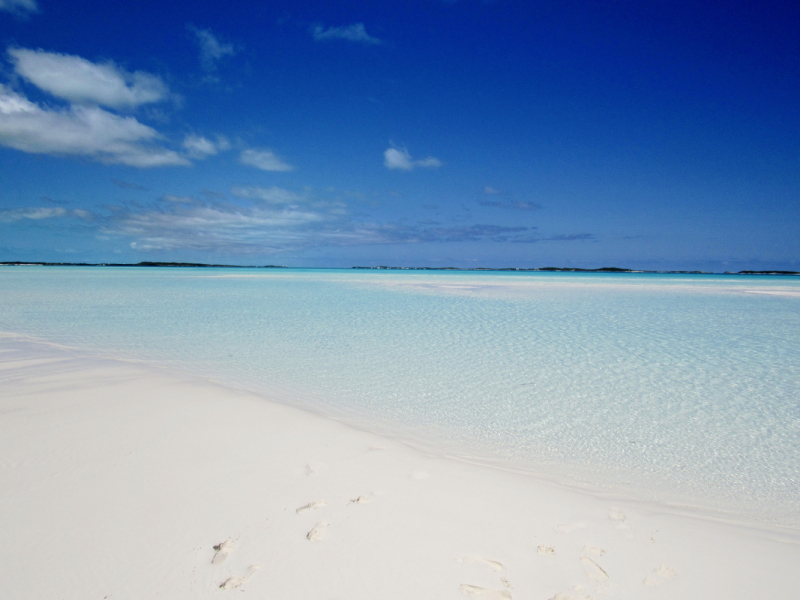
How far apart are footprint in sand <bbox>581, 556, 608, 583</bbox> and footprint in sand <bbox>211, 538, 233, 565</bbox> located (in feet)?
6.27

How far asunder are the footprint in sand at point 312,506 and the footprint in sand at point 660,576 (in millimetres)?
1861

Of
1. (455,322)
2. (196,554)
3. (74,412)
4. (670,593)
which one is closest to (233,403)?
(74,412)

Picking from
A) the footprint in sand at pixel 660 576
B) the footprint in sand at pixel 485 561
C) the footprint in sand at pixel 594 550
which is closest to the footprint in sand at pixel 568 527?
the footprint in sand at pixel 594 550

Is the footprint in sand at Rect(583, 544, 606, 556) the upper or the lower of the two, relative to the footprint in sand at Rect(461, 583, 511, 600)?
lower

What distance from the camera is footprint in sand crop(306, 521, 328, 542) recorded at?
2.28m

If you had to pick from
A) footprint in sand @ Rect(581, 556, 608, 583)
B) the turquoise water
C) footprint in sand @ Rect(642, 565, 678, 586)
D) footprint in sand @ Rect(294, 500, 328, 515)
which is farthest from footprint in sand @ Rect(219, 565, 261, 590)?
the turquoise water

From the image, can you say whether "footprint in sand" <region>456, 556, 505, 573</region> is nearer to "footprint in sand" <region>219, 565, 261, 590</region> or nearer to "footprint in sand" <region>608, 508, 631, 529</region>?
"footprint in sand" <region>608, 508, 631, 529</region>

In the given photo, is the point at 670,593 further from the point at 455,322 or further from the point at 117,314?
the point at 117,314

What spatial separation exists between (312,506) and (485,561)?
112cm

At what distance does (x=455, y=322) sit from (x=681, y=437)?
7.58 metres

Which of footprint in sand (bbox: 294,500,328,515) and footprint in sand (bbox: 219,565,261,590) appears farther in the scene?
footprint in sand (bbox: 294,500,328,515)

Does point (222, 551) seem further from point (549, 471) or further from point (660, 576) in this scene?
point (549, 471)

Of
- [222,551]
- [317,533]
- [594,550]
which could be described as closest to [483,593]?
[594,550]

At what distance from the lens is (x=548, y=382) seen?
5.80 m
